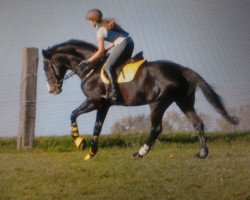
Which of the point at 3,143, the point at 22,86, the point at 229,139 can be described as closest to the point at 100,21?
the point at 22,86

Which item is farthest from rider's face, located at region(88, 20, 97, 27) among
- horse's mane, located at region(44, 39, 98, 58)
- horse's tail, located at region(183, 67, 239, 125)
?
horse's tail, located at region(183, 67, 239, 125)

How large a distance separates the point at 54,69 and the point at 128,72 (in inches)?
25.2

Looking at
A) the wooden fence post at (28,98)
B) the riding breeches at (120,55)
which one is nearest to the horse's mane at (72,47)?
the riding breeches at (120,55)

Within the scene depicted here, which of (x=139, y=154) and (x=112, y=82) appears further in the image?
(x=112, y=82)

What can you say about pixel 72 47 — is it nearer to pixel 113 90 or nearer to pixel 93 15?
pixel 113 90

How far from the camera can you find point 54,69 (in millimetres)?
2551

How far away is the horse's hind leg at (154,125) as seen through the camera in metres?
2.11

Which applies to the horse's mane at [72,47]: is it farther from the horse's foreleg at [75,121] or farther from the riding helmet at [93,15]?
the riding helmet at [93,15]

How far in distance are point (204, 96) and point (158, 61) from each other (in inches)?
17.9

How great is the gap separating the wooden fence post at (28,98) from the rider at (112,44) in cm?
28

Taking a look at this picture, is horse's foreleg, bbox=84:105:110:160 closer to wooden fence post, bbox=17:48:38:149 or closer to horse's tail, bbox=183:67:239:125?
wooden fence post, bbox=17:48:38:149

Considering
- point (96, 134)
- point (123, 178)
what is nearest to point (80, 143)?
point (96, 134)

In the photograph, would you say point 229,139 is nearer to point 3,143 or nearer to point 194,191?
point 194,191

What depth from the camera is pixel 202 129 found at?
7.17 ft
